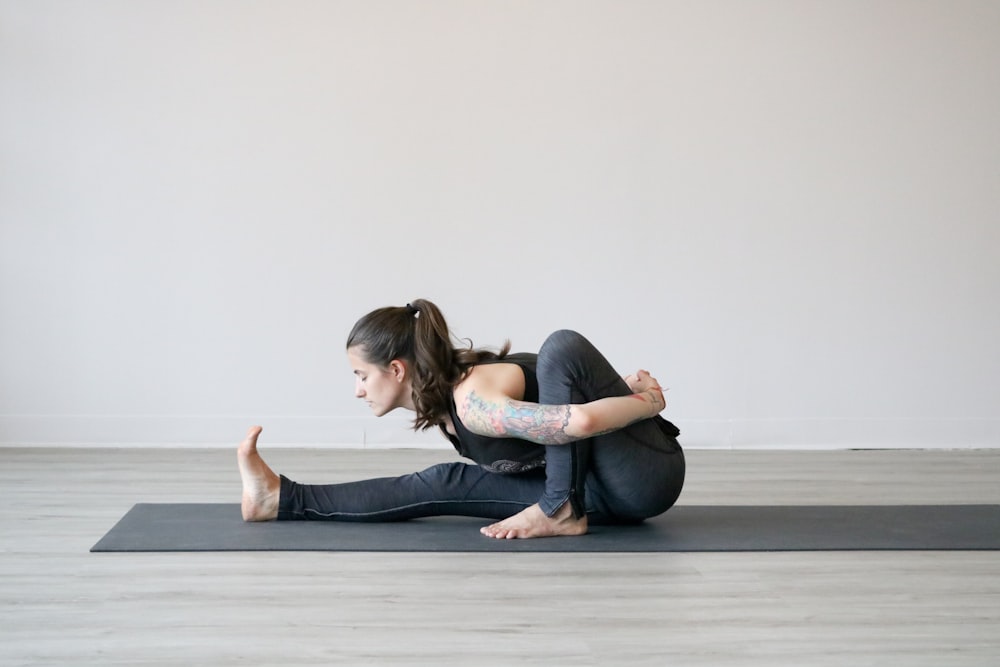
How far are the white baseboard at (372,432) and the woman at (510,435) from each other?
1.77 meters

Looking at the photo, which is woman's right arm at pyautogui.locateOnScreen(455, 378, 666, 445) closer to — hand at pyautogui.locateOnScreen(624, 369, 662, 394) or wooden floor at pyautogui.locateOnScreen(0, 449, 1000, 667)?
hand at pyautogui.locateOnScreen(624, 369, 662, 394)

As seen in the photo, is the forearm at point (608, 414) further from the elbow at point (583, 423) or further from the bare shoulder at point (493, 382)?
the bare shoulder at point (493, 382)

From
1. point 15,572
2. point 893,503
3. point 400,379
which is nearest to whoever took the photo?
point 15,572

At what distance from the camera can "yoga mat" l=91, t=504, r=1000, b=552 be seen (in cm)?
259

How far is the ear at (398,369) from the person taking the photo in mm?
2658

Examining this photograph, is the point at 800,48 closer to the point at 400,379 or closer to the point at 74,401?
the point at 400,379

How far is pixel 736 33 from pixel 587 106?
0.70 m

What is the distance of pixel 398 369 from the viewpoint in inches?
105

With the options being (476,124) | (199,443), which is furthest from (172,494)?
(476,124)

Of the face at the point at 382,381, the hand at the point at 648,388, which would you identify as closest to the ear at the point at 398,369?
the face at the point at 382,381

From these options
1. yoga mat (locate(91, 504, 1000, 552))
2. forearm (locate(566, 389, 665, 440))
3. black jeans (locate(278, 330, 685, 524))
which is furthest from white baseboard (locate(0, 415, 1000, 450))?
forearm (locate(566, 389, 665, 440))

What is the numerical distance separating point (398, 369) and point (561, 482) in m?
0.47

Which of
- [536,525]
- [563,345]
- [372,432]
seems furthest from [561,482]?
[372,432]

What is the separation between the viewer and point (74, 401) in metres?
4.58
